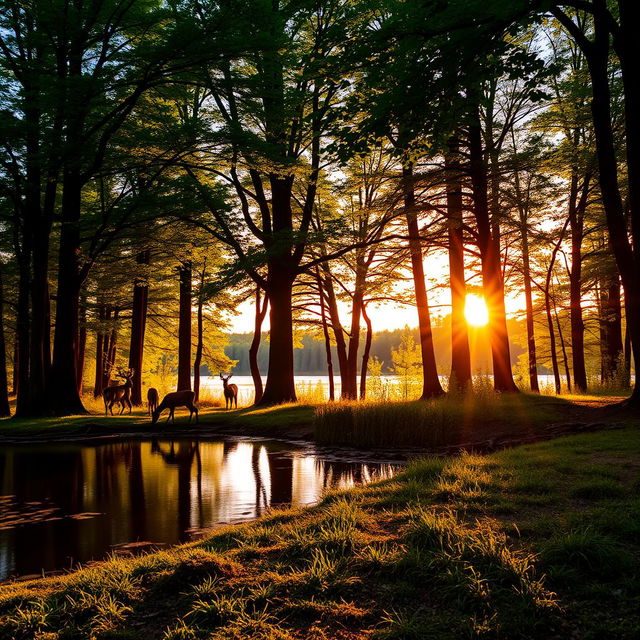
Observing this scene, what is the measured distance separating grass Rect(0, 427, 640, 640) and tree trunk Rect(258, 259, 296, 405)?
15676mm

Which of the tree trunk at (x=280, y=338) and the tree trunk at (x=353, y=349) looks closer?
the tree trunk at (x=280, y=338)

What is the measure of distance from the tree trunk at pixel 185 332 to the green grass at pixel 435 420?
41.6ft

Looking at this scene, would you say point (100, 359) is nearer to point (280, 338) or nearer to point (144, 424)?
point (144, 424)

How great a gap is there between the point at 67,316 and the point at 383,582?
19.1 metres

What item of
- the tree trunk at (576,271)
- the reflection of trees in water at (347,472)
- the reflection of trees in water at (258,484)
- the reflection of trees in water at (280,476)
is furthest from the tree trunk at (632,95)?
the tree trunk at (576,271)

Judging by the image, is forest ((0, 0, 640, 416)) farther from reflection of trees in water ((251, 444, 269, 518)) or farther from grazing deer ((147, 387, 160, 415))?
reflection of trees in water ((251, 444, 269, 518))

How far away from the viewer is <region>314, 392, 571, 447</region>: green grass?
41.6 feet

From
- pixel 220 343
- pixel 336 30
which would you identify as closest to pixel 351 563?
pixel 336 30

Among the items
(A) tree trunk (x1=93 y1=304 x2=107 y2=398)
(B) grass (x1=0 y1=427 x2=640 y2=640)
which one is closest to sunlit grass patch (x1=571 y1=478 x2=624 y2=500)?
(B) grass (x1=0 y1=427 x2=640 y2=640)

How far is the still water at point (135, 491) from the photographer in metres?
6.51

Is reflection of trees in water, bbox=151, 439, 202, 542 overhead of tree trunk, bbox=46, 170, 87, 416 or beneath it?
beneath

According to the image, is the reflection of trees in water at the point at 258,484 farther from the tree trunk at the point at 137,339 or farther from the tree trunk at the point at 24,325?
the tree trunk at the point at 137,339

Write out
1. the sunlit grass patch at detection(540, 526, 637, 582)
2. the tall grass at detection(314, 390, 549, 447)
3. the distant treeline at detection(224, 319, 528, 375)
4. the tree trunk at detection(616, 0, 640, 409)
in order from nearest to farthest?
1. the sunlit grass patch at detection(540, 526, 637, 582)
2. the tree trunk at detection(616, 0, 640, 409)
3. the tall grass at detection(314, 390, 549, 447)
4. the distant treeline at detection(224, 319, 528, 375)

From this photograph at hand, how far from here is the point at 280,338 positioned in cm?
2144
